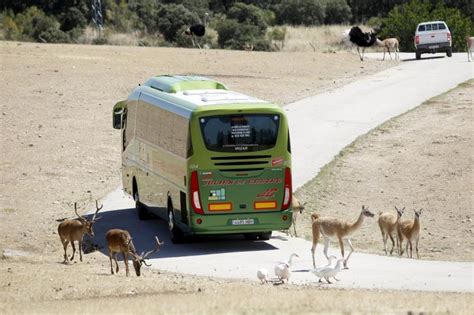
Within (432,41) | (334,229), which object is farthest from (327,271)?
(432,41)

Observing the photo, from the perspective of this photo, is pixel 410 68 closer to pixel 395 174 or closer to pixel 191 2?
pixel 395 174

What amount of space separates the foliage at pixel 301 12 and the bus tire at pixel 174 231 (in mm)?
66636

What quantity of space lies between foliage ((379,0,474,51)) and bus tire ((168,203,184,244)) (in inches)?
1993

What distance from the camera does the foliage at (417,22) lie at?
73.1 metres

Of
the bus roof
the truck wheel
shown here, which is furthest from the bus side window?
the truck wheel

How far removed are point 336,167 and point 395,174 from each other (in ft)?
5.01

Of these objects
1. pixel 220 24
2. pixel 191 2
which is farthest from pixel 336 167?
pixel 191 2

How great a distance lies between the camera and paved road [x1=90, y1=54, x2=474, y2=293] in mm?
20641

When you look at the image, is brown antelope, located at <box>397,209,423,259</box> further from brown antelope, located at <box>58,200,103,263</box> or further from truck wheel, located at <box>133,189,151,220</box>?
brown antelope, located at <box>58,200,103,263</box>

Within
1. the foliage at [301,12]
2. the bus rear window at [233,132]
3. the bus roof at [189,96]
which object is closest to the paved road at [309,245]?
the bus rear window at [233,132]

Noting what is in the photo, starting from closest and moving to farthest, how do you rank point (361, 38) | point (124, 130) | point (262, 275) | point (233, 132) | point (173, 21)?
point (262, 275) → point (233, 132) → point (124, 130) → point (361, 38) → point (173, 21)

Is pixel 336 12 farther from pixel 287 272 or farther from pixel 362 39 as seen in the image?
pixel 287 272

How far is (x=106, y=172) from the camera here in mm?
32188

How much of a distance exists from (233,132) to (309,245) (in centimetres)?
280
